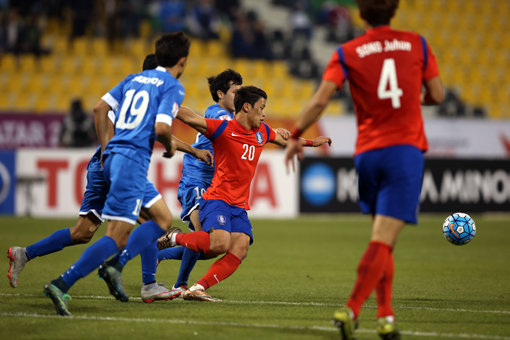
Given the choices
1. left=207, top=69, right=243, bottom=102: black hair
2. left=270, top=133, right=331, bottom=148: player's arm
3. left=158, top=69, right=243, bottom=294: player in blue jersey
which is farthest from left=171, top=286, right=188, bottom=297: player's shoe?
left=207, top=69, right=243, bottom=102: black hair

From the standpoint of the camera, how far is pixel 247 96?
688 centimetres

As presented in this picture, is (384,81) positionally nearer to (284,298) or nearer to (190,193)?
(284,298)

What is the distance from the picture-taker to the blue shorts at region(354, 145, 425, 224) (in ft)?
15.9

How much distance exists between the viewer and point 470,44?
26.2 m

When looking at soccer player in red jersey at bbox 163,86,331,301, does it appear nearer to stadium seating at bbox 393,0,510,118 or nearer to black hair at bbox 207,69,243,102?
black hair at bbox 207,69,243,102

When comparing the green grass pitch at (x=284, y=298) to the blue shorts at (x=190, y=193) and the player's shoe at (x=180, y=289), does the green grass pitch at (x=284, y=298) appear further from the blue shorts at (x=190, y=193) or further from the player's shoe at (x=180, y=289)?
the blue shorts at (x=190, y=193)

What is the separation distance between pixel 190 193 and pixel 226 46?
52.3ft

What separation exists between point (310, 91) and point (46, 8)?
7.92 meters

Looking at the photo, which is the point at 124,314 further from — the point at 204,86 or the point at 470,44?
the point at 470,44

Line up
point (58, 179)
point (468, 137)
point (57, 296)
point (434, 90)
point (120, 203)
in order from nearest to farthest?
point (434, 90) → point (57, 296) → point (120, 203) → point (58, 179) → point (468, 137)

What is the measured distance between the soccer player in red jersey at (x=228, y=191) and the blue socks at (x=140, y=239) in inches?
27.6

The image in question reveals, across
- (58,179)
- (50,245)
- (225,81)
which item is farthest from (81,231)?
(58,179)

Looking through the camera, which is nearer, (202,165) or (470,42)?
(202,165)

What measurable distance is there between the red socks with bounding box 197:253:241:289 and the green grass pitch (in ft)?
0.68
